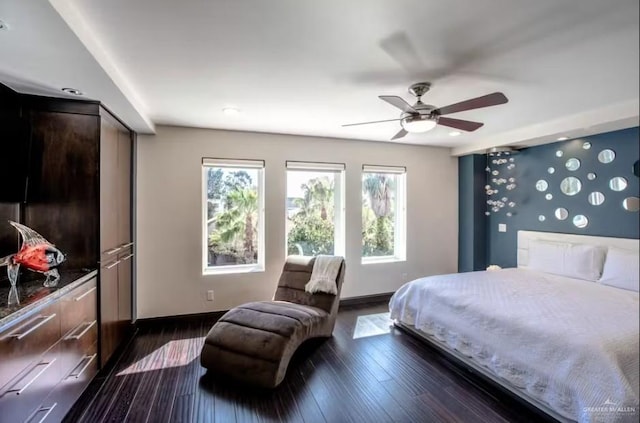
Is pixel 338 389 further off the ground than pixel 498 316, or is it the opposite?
pixel 498 316

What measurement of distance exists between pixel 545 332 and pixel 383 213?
2690 millimetres

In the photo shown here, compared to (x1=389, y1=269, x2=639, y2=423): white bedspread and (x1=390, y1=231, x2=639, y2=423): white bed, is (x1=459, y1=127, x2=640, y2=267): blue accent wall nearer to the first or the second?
(x1=390, y1=231, x2=639, y2=423): white bed

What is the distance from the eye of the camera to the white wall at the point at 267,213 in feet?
10.9

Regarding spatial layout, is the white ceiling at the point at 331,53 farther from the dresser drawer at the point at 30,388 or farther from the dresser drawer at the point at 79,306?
the dresser drawer at the point at 30,388

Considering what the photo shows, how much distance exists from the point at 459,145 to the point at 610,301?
4.08 m

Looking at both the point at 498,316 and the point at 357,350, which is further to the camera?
the point at 357,350

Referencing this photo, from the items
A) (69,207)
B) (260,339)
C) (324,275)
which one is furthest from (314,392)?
(69,207)

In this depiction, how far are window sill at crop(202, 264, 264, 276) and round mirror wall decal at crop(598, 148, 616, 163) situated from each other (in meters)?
3.40

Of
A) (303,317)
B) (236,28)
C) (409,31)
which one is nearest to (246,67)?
(236,28)

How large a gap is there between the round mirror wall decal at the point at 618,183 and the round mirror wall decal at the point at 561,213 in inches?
11.5

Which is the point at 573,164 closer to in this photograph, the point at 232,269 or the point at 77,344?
the point at 77,344

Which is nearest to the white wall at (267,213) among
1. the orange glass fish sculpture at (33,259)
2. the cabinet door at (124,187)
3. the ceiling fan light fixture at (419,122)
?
the cabinet door at (124,187)

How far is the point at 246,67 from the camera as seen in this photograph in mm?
1969

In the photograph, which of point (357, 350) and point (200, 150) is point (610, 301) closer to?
point (357, 350)
